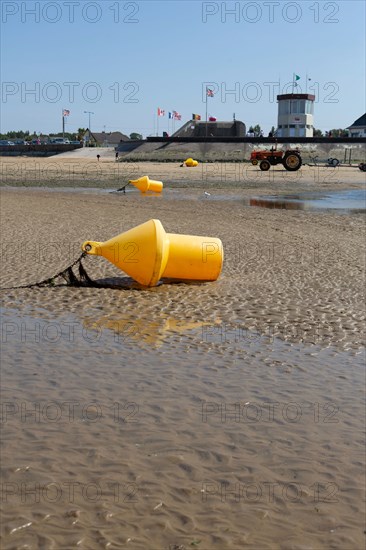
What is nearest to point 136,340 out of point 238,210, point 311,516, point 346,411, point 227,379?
point 227,379

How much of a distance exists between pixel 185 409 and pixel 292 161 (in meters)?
36.9

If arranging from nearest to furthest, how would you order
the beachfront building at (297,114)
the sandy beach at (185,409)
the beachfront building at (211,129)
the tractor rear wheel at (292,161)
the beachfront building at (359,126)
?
1. the sandy beach at (185,409)
2. the tractor rear wheel at (292,161)
3. the beachfront building at (211,129)
4. the beachfront building at (297,114)
5. the beachfront building at (359,126)

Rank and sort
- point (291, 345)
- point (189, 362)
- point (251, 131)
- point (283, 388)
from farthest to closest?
point (251, 131) < point (291, 345) < point (189, 362) < point (283, 388)

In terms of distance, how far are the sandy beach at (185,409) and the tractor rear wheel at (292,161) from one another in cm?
3028

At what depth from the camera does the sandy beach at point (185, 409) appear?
Result: 144 inches

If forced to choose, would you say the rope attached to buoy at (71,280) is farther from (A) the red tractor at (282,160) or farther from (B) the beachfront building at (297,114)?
(B) the beachfront building at (297,114)

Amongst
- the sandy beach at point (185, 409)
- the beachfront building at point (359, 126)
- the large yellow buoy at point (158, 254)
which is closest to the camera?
the sandy beach at point (185, 409)

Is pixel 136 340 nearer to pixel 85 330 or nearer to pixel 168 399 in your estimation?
pixel 85 330

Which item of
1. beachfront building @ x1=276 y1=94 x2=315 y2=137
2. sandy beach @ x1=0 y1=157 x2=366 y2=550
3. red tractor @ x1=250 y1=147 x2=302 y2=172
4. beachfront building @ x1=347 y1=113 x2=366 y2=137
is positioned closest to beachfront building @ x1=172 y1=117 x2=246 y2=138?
beachfront building @ x1=276 y1=94 x2=315 y2=137

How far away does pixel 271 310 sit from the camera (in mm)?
8078

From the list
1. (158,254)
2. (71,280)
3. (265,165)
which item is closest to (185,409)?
→ (158,254)

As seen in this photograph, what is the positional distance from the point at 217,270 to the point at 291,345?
2.69 meters

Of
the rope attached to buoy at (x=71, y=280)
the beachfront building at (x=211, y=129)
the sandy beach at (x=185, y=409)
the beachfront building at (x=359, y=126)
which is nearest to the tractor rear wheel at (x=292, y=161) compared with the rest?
the sandy beach at (x=185, y=409)

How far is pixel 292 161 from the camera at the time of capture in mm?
40781
